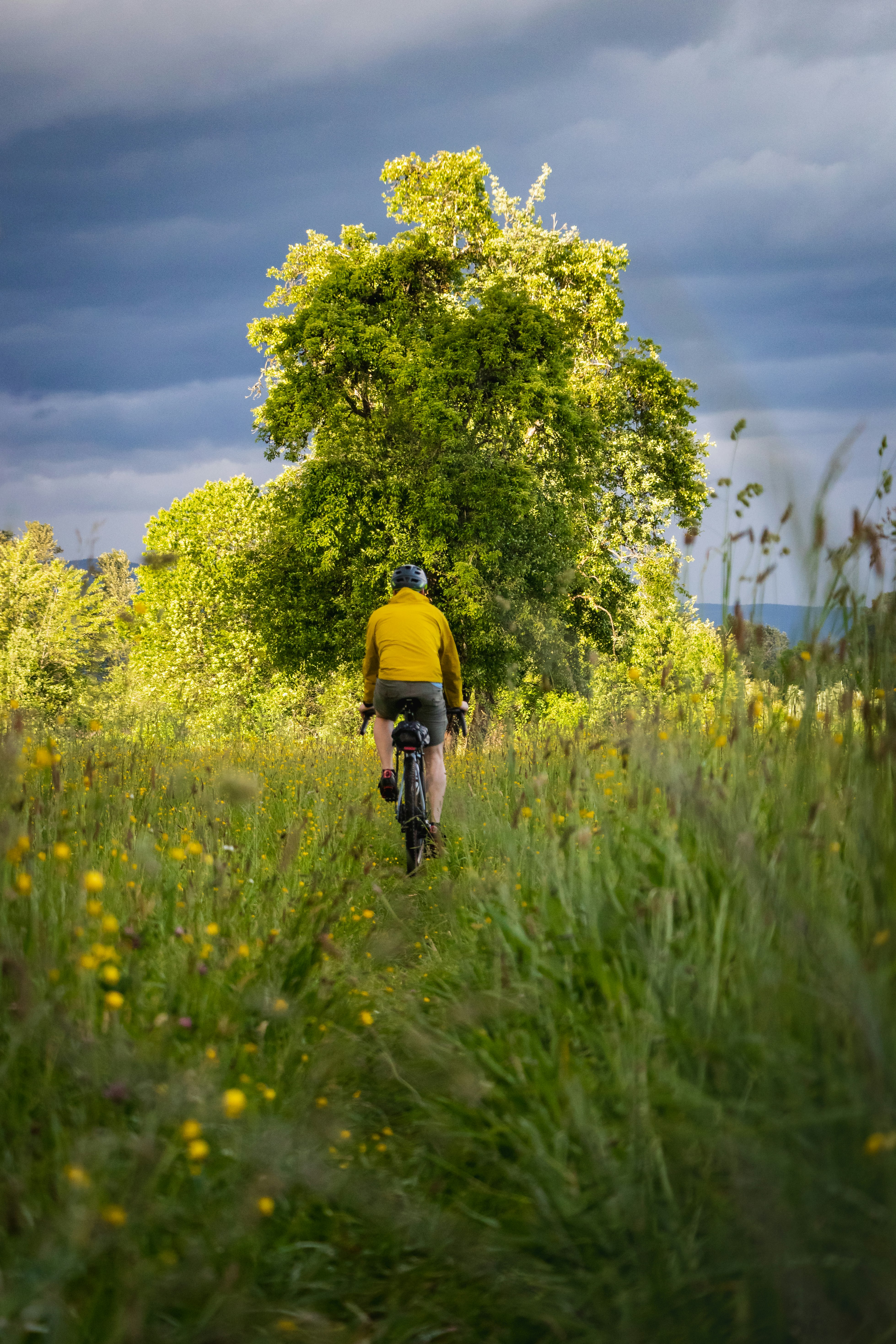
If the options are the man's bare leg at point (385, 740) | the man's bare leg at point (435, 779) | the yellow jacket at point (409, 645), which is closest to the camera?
the man's bare leg at point (385, 740)

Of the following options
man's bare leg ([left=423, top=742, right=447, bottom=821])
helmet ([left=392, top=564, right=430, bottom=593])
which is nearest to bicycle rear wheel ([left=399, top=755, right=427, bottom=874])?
man's bare leg ([left=423, top=742, right=447, bottom=821])

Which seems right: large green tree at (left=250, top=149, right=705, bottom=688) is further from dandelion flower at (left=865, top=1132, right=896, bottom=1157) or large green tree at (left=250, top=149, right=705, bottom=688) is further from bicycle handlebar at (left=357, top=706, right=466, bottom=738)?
dandelion flower at (left=865, top=1132, right=896, bottom=1157)

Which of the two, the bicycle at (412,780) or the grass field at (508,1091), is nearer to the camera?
the grass field at (508,1091)

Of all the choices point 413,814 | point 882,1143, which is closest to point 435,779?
point 413,814

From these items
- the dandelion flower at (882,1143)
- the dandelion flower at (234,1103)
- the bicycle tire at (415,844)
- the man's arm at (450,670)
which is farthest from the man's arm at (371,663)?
the dandelion flower at (882,1143)

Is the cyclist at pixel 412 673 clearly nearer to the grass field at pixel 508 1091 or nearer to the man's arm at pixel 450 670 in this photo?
the man's arm at pixel 450 670

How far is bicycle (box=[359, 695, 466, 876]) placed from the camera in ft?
21.1

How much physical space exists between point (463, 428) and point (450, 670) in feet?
44.0

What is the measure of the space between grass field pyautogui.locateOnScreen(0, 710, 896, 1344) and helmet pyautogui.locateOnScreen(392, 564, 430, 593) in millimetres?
4199

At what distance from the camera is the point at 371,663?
24.5 feet

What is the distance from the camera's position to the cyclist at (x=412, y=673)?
6961mm

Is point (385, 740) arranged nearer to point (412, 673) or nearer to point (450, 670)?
point (412, 673)

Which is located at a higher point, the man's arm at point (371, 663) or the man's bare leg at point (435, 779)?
the man's arm at point (371, 663)

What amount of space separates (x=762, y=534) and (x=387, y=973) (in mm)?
2423
